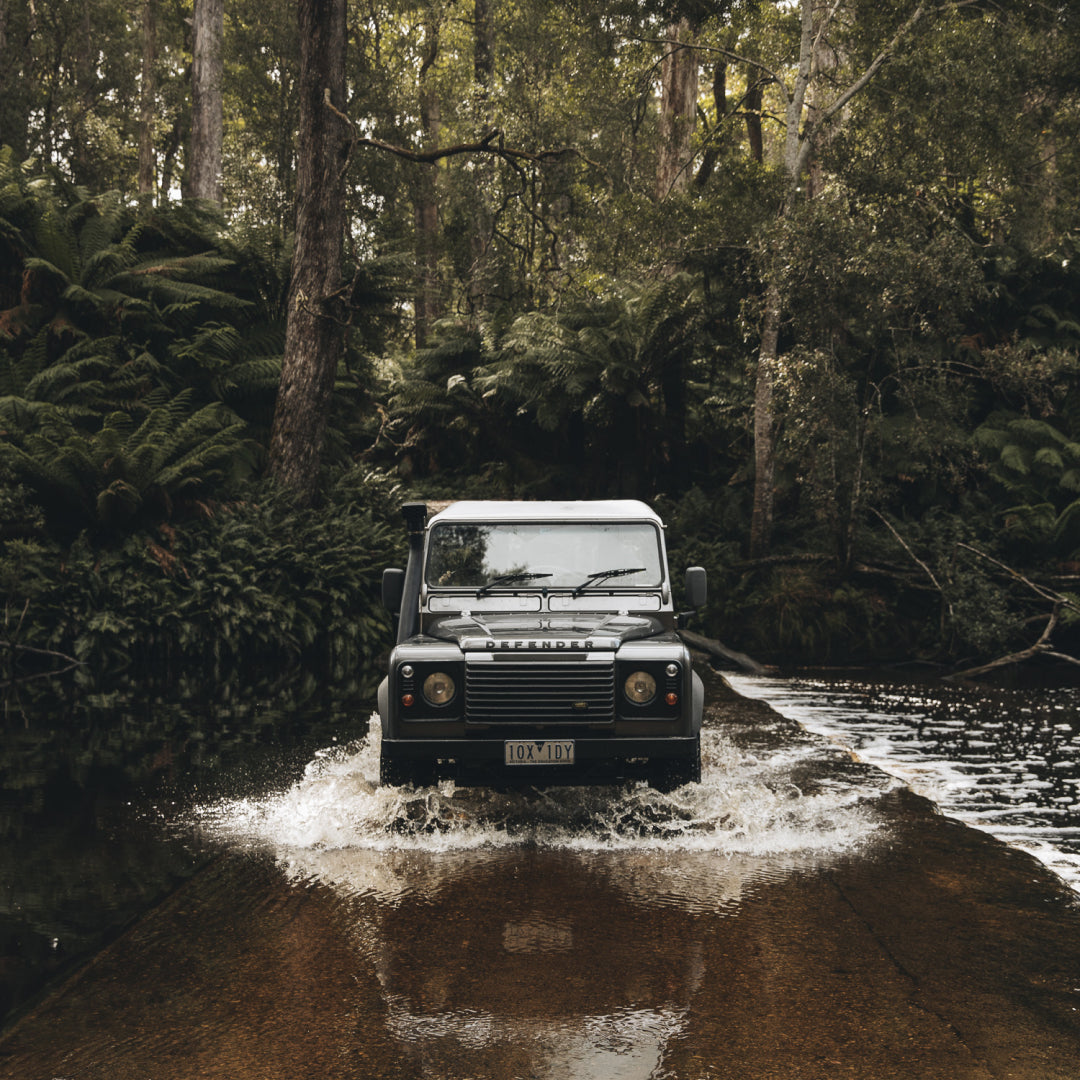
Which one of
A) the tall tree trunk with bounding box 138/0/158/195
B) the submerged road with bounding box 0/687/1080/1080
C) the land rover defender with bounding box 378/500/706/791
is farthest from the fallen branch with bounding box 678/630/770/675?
the tall tree trunk with bounding box 138/0/158/195

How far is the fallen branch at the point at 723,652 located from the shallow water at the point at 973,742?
51 centimetres

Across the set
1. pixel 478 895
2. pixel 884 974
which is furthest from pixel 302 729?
pixel 884 974

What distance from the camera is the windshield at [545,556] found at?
24.0 feet

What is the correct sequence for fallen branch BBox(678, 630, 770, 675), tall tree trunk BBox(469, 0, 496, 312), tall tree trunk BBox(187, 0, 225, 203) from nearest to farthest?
fallen branch BBox(678, 630, 770, 675), tall tree trunk BBox(469, 0, 496, 312), tall tree trunk BBox(187, 0, 225, 203)

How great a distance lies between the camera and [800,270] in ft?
49.2

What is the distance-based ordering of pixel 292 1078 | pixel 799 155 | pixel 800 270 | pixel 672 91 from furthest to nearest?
pixel 672 91 < pixel 799 155 < pixel 800 270 < pixel 292 1078

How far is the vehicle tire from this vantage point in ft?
20.7

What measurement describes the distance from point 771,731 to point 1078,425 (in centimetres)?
1171

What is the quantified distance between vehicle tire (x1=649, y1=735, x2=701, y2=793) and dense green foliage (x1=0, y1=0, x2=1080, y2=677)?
8.24 m

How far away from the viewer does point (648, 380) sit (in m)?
19.6

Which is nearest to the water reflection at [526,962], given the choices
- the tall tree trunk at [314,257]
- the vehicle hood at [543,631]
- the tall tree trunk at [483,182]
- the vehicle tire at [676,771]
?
the vehicle tire at [676,771]

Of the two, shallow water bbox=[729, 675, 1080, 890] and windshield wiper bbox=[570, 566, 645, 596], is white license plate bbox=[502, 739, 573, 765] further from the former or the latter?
shallow water bbox=[729, 675, 1080, 890]

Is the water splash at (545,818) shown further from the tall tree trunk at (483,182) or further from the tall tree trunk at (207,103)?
the tall tree trunk at (207,103)

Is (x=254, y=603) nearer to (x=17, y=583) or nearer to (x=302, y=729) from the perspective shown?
(x=17, y=583)
